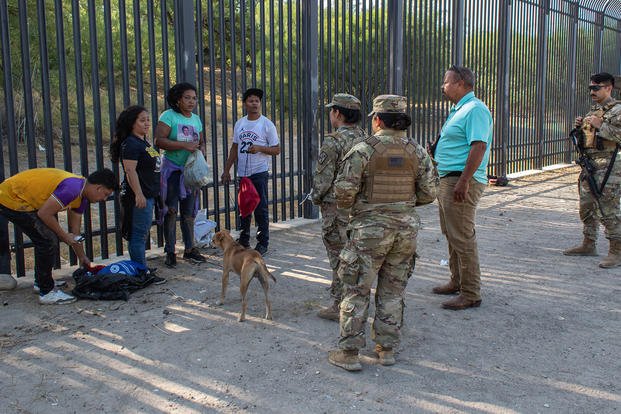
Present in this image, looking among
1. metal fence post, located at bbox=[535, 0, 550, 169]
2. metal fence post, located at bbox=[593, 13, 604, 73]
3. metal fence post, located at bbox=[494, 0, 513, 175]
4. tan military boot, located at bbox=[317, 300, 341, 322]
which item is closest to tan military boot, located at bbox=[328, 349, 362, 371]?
tan military boot, located at bbox=[317, 300, 341, 322]

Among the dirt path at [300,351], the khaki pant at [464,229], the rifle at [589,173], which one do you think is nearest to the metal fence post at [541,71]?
the rifle at [589,173]

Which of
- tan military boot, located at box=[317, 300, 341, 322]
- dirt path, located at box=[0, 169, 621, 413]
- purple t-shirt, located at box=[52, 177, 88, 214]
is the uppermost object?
purple t-shirt, located at box=[52, 177, 88, 214]

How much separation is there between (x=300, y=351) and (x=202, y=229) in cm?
276

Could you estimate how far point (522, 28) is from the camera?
40.8 ft

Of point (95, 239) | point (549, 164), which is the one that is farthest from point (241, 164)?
point (549, 164)

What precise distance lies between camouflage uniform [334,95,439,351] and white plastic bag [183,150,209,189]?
247cm

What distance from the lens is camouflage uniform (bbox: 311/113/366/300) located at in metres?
4.18

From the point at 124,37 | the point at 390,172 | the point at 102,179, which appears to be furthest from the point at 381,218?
the point at 124,37

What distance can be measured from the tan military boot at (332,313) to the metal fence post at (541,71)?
10734 millimetres

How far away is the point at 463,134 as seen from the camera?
14.9 feet

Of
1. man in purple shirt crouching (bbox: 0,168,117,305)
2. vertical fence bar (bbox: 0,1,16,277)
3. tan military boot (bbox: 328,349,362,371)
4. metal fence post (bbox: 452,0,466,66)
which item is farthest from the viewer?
metal fence post (bbox: 452,0,466,66)

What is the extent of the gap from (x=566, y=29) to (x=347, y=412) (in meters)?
13.9

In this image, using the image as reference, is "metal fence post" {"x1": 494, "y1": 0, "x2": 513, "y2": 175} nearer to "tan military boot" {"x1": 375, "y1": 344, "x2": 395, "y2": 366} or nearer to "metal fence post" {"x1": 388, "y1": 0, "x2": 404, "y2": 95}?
"metal fence post" {"x1": 388, "y1": 0, "x2": 404, "y2": 95}

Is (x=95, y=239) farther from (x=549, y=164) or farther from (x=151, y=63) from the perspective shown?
(x=549, y=164)
